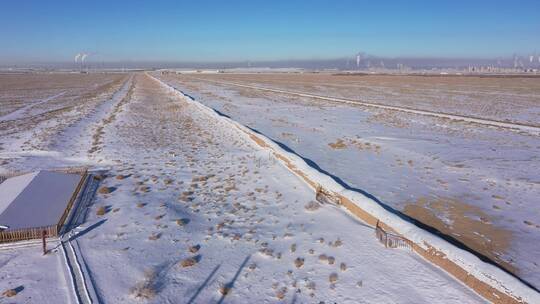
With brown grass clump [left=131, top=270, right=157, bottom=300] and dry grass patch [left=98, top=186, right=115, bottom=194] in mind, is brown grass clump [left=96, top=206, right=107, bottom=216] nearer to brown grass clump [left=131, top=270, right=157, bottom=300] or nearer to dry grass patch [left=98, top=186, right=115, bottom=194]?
dry grass patch [left=98, top=186, right=115, bottom=194]

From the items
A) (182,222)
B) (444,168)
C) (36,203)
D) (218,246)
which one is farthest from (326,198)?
(36,203)

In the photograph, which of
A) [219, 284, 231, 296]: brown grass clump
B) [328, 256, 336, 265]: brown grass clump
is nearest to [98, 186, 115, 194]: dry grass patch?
[219, 284, 231, 296]: brown grass clump

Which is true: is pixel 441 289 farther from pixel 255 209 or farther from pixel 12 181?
pixel 12 181

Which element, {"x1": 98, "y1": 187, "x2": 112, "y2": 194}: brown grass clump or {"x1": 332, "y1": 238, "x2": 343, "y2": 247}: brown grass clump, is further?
{"x1": 98, "y1": 187, "x2": 112, "y2": 194}: brown grass clump

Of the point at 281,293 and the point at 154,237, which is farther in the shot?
the point at 154,237

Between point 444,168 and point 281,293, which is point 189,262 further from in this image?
point 444,168

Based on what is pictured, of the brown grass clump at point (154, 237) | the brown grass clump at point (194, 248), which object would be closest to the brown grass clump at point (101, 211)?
the brown grass clump at point (154, 237)

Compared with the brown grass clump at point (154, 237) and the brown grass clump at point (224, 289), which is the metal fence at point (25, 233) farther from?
the brown grass clump at point (224, 289)
